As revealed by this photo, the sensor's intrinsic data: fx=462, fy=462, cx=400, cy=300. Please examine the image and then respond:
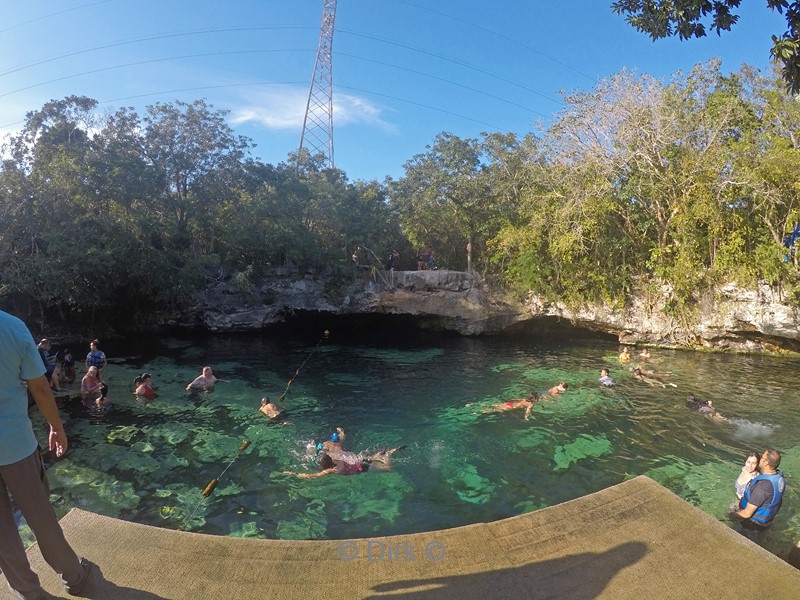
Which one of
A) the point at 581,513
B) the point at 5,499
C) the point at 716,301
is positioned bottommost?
the point at 581,513

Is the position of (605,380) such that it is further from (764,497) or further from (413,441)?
(764,497)

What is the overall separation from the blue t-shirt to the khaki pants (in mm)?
102

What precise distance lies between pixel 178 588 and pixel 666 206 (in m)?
19.8

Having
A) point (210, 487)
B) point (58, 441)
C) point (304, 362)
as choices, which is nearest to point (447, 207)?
point (304, 362)

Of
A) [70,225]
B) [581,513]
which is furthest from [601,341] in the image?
[70,225]

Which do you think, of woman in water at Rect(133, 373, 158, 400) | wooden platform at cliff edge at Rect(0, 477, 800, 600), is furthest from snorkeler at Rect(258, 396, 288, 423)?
wooden platform at cliff edge at Rect(0, 477, 800, 600)

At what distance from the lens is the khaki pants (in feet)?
9.76

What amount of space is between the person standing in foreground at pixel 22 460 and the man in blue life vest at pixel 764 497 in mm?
6969

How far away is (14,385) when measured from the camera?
2984 millimetres

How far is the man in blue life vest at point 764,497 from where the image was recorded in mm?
5375

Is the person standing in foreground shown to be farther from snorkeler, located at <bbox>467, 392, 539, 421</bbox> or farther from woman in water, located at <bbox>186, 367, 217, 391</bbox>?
woman in water, located at <bbox>186, 367, 217, 391</bbox>

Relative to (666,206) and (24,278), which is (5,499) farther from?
(666,206)

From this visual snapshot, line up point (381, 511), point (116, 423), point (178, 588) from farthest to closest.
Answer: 1. point (116, 423)
2. point (381, 511)
3. point (178, 588)

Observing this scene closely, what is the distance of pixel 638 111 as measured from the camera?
16656 millimetres
